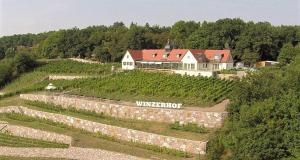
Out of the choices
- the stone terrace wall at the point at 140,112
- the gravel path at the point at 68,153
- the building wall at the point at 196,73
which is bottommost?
the gravel path at the point at 68,153

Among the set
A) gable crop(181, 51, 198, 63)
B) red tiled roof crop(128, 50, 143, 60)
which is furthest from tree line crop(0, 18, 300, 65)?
gable crop(181, 51, 198, 63)

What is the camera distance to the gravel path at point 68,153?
2916cm

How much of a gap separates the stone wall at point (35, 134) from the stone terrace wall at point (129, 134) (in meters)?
2.06

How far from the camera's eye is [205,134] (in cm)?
3008

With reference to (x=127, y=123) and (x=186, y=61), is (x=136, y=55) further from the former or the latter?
(x=127, y=123)

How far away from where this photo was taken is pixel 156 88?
4019 centimetres

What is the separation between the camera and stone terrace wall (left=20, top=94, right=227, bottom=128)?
31284mm

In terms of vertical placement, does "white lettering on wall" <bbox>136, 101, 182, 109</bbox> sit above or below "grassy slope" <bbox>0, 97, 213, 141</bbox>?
above

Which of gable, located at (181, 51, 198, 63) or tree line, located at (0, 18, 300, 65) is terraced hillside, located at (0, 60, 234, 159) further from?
tree line, located at (0, 18, 300, 65)

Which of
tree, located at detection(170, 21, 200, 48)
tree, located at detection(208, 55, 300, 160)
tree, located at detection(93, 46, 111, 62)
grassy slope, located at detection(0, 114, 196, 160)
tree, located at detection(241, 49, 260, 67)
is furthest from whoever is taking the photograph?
tree, located at detection(170, 21, 200, 48)

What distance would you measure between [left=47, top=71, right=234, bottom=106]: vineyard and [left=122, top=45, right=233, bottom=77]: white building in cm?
377

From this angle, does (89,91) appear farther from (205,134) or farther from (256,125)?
(256,125)

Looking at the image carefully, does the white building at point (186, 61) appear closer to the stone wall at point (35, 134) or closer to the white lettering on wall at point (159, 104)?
the white lettering on wall at point (159, 104)

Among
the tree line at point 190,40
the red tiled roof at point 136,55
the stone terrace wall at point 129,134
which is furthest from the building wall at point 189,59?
the stone terrace wall at point 129,134
